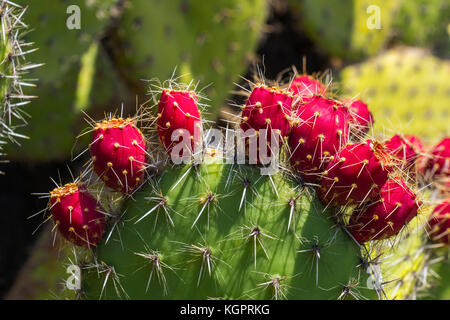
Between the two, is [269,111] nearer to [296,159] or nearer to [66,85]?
[296,159]

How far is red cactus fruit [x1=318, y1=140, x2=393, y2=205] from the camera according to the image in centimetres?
120

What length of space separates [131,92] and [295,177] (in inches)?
49.8

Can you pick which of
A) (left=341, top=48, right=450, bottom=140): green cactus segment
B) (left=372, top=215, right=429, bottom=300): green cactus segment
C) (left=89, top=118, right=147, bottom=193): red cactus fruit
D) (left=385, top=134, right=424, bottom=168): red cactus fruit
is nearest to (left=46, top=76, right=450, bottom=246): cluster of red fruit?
(left=89, top=118, right=147, bottom=193): red cactus fruit

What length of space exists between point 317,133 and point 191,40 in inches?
46.7

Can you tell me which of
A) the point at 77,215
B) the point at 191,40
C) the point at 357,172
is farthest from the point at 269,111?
the point at 191,40

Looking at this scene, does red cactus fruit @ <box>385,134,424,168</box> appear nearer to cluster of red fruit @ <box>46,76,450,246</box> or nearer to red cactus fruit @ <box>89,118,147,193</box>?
cluster of red fruit @ <box>46,76,450,246</box>

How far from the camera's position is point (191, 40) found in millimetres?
2320

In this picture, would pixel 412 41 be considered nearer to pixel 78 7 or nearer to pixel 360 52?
pixel 360 52

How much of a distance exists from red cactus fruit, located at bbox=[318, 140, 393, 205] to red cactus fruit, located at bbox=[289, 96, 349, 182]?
0.07ft

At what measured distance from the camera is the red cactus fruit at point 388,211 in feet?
4.15

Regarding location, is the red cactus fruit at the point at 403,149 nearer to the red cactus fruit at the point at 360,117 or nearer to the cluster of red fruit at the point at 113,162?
the red cactus fruit at the point at 360,117

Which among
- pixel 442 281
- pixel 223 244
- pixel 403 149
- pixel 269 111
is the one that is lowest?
pixel 442 281

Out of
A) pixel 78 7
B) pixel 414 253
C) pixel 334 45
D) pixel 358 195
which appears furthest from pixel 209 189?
pixel 334 45

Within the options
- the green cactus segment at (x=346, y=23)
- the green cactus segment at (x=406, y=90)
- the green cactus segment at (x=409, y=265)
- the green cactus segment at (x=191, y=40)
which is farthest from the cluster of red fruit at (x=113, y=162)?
the green cactus segment at (x=346, y=23)
